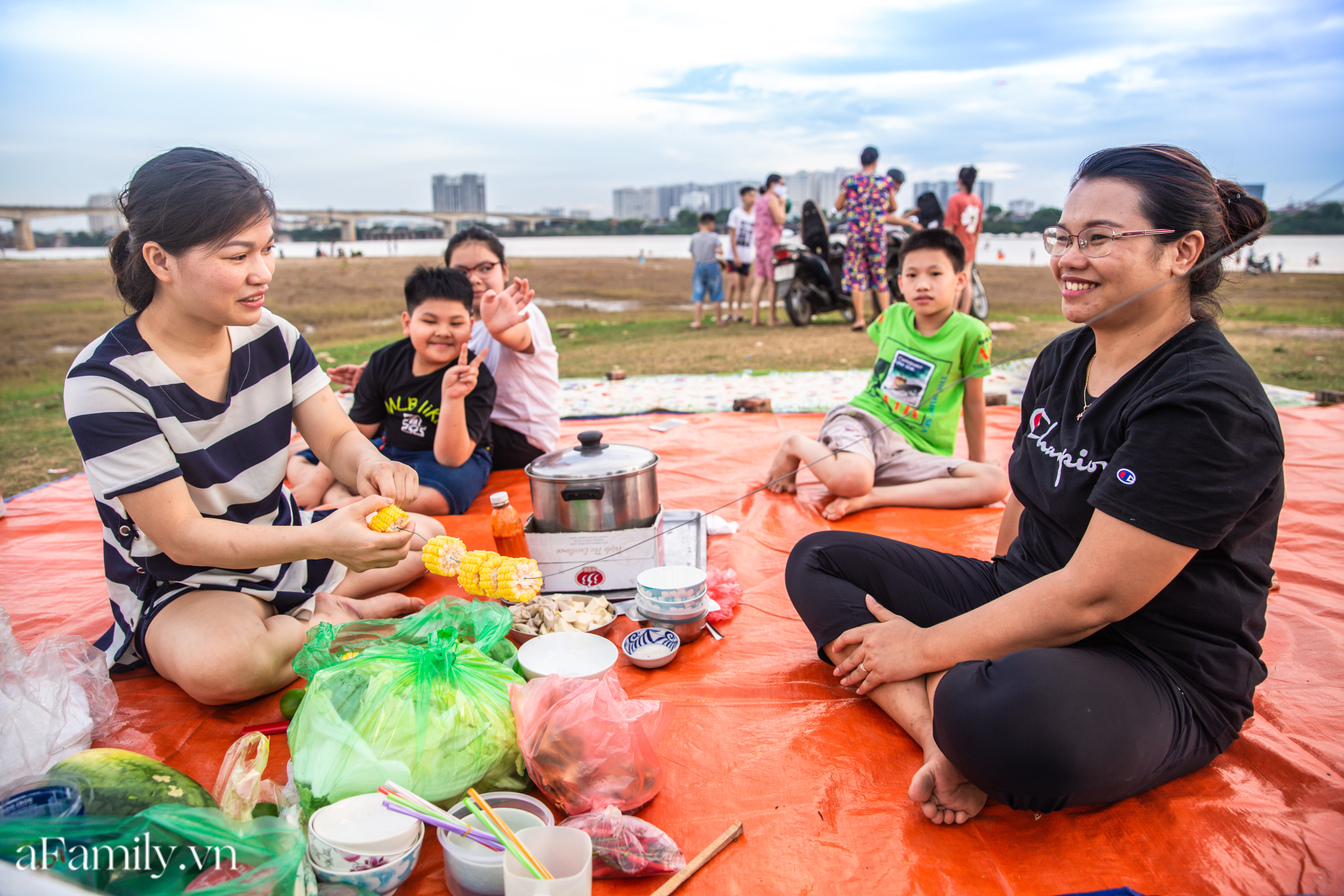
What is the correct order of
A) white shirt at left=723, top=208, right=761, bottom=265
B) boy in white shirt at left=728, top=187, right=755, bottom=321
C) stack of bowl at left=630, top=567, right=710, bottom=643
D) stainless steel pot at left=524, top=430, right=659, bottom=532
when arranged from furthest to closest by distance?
white shirt at left=723, top=208, right=761, bottom=265
boy in white shirt at left=728, top=187, right=755, bottom=321
stainless steel pot at left=524, top=430, right=659, bottom=532
stack of bowl at left=630, top=567, right=710, bottom=643

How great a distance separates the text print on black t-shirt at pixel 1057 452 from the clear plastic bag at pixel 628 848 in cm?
124

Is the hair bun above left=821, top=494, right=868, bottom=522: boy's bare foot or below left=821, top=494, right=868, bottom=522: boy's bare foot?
above

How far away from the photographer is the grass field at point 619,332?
22.7ft

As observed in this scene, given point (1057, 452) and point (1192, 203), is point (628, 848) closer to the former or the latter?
point (1057, 452)

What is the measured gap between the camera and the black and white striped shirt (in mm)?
1950

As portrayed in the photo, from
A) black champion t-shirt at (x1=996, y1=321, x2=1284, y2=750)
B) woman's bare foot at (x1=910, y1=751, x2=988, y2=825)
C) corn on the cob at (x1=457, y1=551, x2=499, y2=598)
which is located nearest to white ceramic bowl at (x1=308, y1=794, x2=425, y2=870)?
corn on the cob at (x1=457, y1=551, x2=499, y2=598)

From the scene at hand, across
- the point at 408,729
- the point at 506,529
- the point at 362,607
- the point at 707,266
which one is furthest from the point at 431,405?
the point at 707,266

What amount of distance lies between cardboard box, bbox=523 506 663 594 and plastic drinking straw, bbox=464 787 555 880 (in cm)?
113

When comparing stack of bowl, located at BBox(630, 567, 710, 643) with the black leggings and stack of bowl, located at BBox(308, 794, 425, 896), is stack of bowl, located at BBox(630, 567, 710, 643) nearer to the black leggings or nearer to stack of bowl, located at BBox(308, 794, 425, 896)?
the black leggings

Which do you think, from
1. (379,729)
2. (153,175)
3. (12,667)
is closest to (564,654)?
(379,729)

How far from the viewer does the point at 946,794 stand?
5.36 feet

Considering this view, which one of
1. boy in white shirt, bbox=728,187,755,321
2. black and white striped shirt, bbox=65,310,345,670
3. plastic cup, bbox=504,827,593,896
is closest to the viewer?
plastic cup, bbox=504,827,593,896

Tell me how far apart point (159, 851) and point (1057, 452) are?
2.06m

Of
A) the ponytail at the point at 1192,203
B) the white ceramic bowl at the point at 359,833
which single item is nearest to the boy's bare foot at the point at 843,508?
the ponytail at the point at 1192,203
